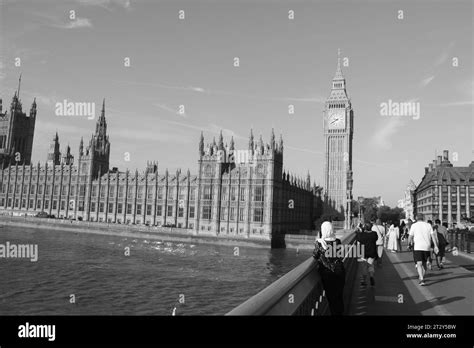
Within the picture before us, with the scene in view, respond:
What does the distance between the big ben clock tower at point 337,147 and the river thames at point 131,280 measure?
236ft

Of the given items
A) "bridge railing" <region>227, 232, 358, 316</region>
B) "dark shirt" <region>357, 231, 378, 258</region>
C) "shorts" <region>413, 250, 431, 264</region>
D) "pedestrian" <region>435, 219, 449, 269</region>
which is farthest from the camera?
"pedestrian" <region>435, 219, 449, 269</region>

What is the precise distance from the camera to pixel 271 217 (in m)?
68.5

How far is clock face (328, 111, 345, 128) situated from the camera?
5138 inches

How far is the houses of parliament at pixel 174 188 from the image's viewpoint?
7112 centimetres

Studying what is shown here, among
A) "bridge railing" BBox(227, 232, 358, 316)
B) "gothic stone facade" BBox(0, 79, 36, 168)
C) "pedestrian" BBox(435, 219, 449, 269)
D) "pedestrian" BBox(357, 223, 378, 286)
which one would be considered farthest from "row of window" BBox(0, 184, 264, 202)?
"bridge railing" BBox(227, 232, 358, 316)

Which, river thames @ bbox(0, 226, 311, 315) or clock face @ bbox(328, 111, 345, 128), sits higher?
clock face @ bbox(328, 111, 345, 128)

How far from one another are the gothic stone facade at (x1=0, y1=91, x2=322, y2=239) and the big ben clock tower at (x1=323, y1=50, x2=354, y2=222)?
32.9 ft

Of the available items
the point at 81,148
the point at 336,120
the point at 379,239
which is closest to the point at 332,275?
the point at 379,239

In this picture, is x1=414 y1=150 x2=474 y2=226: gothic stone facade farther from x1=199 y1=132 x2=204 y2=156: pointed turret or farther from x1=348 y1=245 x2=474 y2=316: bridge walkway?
x1=348 y1=245 x2=474 y2=316: bridge walkway

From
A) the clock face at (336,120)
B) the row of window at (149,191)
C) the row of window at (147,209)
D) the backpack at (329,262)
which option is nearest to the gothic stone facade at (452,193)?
the clock face at (336,120)

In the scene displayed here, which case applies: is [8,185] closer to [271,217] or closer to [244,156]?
[244,156]
